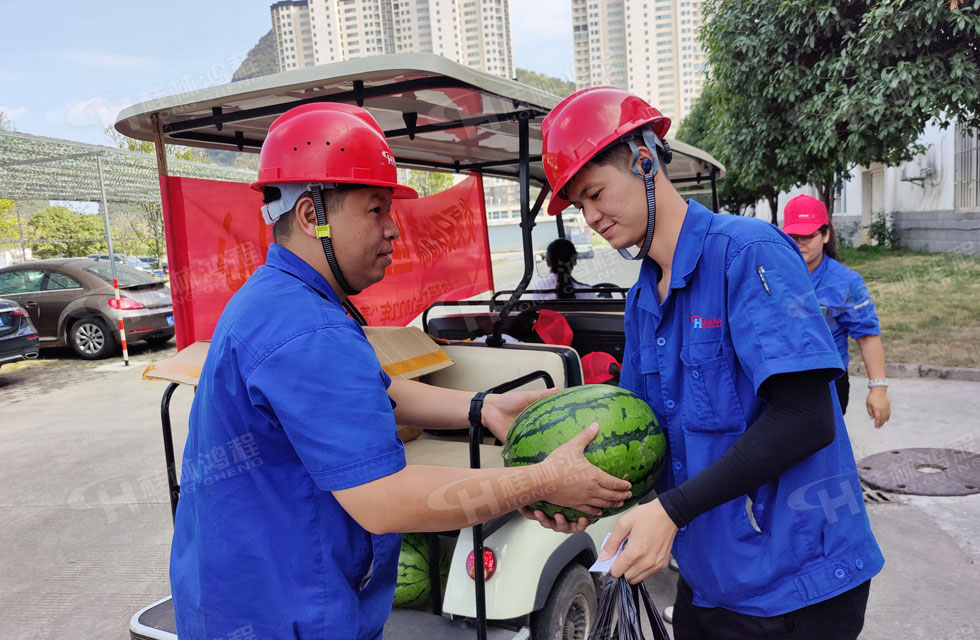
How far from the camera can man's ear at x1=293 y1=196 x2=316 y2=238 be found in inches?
67.1

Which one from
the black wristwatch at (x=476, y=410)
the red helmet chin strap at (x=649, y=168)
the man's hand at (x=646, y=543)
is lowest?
the man's hand at (x=646, y=543)

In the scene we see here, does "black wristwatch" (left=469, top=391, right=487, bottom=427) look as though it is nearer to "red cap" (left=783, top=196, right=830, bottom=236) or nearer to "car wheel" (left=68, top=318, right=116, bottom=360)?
"red cap" (left=783, top=196, right=830, bottom=236)

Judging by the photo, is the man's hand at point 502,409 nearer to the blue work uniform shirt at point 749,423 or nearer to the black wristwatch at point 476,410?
the black wristwatch at point 476,410

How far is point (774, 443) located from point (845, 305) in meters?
2.97

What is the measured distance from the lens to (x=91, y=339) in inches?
523

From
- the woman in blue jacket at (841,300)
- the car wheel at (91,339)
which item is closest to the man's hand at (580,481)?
the woman in blue jacket at (841,300)

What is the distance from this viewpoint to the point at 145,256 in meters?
47.6

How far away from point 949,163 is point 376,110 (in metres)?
23.4

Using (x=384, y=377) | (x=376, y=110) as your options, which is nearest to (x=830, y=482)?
(x=384, y=377)

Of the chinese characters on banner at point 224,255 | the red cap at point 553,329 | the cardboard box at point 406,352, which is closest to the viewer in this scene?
the cardboard box at point 406,352

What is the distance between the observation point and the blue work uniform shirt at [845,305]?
13.2 ft

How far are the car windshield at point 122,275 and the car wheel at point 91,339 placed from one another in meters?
0.90

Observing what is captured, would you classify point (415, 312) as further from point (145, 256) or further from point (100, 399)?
point (145, 256)

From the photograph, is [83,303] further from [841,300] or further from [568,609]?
[841,300]
